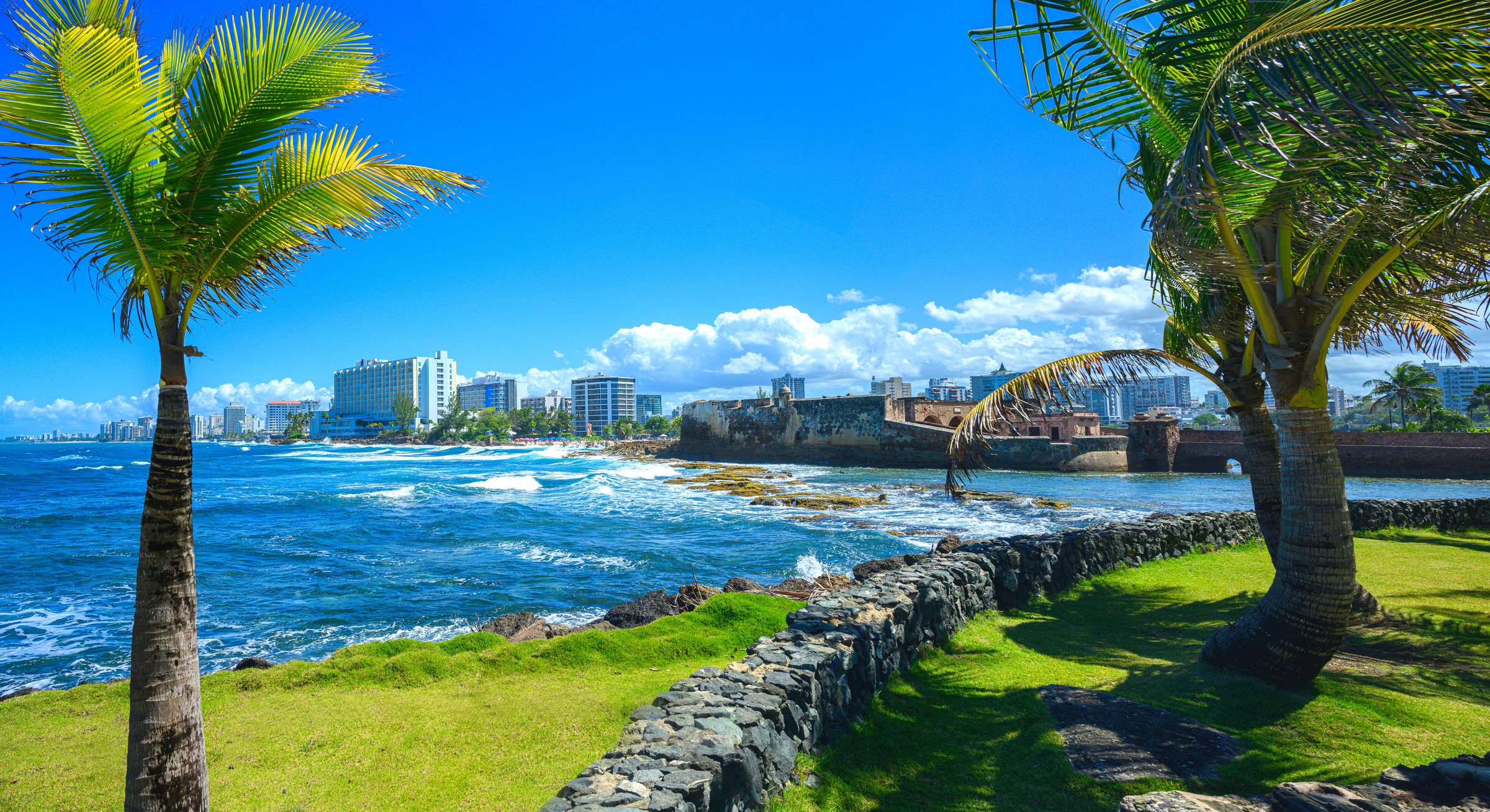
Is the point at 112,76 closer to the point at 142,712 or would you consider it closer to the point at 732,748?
the point at 142,712

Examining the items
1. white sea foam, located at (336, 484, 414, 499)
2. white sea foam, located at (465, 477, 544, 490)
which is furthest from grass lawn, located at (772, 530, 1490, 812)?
white sea foam, located at (465, 477, 544, 490)

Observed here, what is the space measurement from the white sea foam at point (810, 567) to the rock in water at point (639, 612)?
4571 mm

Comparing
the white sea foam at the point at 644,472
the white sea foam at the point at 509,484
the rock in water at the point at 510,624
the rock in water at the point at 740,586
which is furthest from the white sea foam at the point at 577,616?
the white sea foam at the point at 644,472

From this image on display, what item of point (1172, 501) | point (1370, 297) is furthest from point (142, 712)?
point (1172, 501)

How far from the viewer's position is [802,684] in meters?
4.65

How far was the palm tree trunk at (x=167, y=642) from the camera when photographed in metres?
3.13

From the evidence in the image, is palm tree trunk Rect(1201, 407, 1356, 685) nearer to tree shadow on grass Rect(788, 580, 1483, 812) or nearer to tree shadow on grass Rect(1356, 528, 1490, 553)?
tree shadow on grass Rect(788, 580, 1483, 812)

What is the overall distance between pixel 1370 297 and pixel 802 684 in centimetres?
742

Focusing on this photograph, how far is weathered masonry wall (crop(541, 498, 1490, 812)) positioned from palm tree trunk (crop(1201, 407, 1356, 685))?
3.00 metres

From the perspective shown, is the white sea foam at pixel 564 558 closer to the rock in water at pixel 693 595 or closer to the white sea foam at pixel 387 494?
the rock in water at pixel 693 595

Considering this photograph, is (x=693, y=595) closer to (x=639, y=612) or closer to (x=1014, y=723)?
(x=639, y=612)

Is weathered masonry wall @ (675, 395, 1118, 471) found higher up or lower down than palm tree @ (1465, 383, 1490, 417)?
lower down

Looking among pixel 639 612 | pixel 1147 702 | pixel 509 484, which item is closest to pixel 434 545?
pixel 639 612

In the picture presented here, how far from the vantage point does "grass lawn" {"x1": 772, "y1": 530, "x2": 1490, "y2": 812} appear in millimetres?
4137
